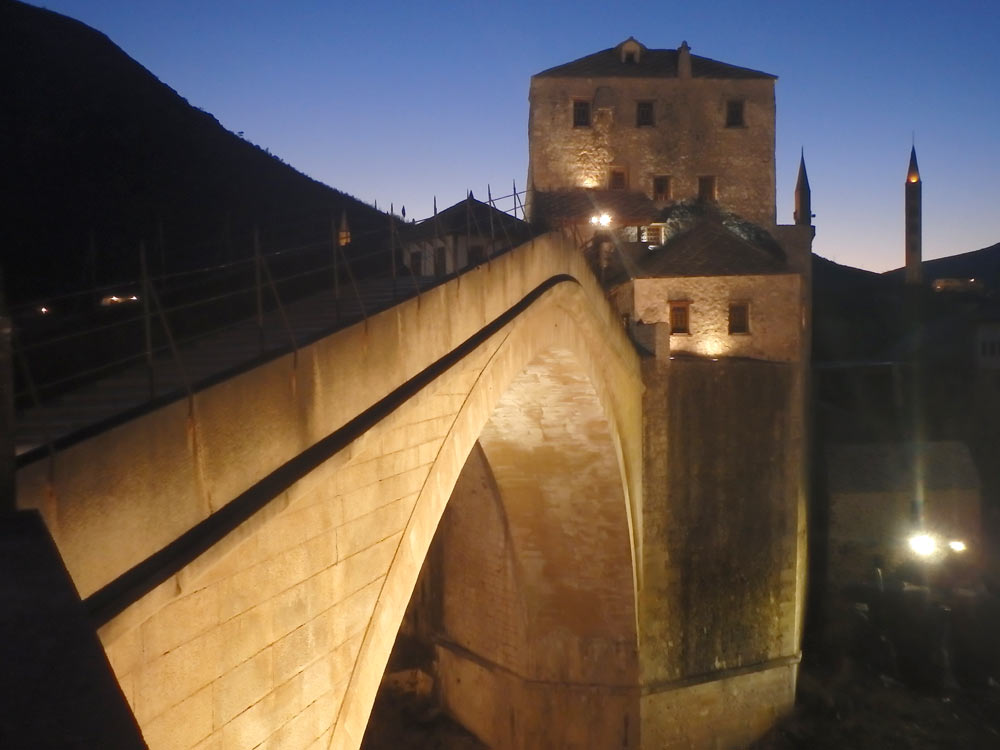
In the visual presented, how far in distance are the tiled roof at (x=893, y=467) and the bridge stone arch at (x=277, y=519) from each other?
14644 mm

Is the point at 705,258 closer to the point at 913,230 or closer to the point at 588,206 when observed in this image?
the point at 588,206

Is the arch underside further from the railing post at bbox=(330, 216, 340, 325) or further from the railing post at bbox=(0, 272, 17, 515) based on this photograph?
the railing post at bbox=(0, 272, 17, 515)

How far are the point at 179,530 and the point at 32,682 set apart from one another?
1.67 meters

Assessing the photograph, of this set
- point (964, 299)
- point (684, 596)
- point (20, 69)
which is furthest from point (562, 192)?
point (964, 299)

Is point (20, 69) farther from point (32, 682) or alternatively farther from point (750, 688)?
point (32, 682)

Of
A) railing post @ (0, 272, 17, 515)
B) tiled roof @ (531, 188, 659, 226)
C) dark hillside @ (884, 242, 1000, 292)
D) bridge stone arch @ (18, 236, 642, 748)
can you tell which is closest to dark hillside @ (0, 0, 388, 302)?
tiled roof @ (531, 188, 659, 226)

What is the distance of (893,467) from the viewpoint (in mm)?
20250

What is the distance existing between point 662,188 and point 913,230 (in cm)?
2970

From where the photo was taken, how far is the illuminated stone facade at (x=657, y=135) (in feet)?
70.6

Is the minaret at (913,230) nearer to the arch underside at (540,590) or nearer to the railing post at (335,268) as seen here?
the arch underside at (540,590)

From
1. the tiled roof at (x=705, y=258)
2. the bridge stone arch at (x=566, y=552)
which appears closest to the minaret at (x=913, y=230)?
the tiled roof at (x=705, y=258)

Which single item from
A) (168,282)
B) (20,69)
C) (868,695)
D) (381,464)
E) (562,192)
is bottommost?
(868,695)

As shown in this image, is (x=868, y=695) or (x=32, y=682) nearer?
(x=32, y=682)

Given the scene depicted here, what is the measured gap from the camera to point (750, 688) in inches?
584
